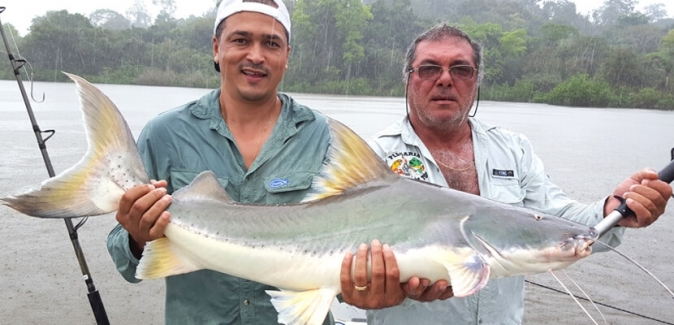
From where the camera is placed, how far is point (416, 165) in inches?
124

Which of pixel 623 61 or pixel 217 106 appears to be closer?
pixel 217 106

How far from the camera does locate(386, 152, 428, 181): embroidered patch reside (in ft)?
10.3

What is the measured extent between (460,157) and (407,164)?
38 centimetres

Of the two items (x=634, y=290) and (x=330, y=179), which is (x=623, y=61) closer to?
(x=634, y=290)

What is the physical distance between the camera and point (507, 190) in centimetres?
319

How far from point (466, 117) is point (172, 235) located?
5.94ft

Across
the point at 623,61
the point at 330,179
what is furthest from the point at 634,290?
the point at 623,61

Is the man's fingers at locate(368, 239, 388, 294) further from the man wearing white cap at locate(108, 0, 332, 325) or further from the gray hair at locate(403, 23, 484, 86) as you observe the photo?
the gray hair at locate(403, 23, 484, 86)

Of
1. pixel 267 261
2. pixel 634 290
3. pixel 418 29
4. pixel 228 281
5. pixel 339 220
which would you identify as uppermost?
pixel 418 29

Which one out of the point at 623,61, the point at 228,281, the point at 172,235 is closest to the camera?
the point at 172,235

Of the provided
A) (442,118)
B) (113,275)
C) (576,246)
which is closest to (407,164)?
(442,118)

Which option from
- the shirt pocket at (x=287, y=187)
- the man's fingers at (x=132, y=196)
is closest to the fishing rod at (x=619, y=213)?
the shirt pocket at (x=287, y=187)

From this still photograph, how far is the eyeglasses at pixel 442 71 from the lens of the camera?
10.7 feet

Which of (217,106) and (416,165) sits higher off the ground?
(217,106)
